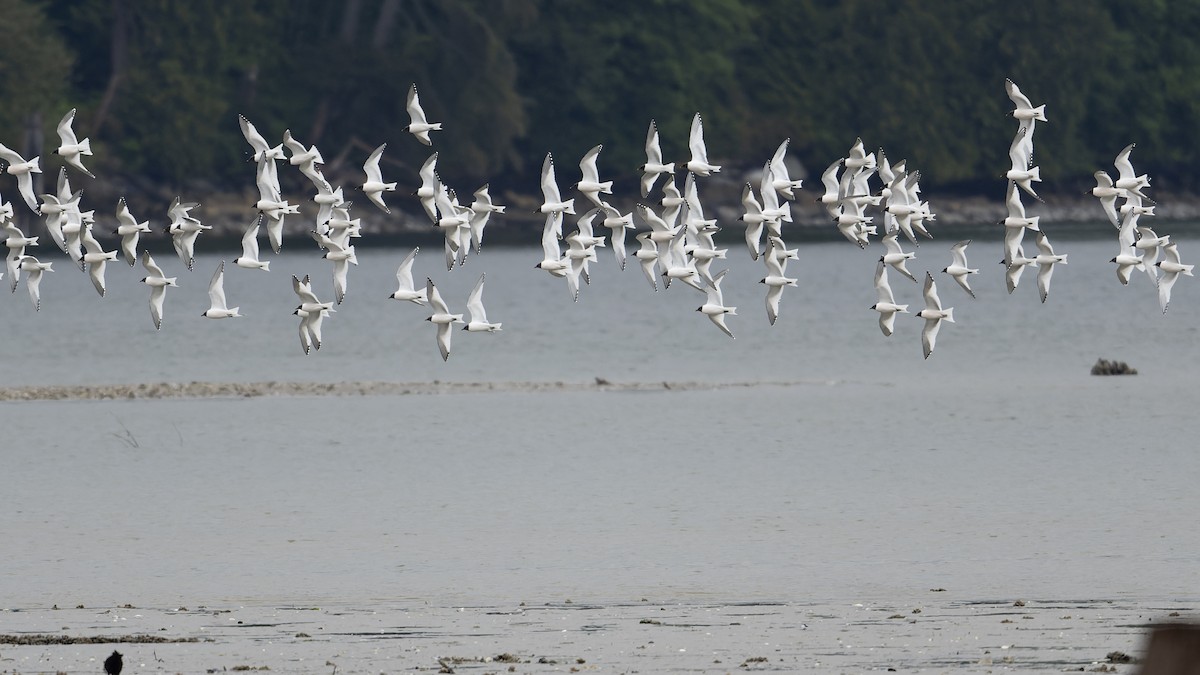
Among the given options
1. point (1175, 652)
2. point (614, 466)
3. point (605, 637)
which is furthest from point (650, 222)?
point (1175, 652)

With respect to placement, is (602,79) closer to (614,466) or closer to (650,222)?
(614,466)

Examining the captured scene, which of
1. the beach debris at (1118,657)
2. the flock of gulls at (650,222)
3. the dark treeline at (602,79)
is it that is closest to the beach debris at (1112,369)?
the flock of gulls at (650,222)

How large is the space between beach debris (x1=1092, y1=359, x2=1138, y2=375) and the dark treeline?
40.1 metres

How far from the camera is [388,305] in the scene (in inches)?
2972

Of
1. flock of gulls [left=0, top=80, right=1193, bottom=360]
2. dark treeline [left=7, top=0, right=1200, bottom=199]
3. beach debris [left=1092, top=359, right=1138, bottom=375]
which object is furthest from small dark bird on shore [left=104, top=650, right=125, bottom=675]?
dark treeline [left=7, top=0, right=1200, bottom=199]

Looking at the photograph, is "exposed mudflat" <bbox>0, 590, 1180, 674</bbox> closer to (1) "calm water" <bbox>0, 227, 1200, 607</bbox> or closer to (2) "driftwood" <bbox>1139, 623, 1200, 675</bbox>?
(1) "calm water" <bbox>0, 227, 1200, 607</bbox>

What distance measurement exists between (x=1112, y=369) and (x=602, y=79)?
6221 centimetres

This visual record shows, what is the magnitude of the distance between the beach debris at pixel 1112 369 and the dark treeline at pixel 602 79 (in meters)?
40.1

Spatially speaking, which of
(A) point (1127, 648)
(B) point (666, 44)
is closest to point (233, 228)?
(B) point (666, 44)

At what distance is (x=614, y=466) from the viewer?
1351 inches

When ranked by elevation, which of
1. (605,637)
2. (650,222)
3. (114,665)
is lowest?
(114,665)

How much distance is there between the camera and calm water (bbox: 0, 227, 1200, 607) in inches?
913

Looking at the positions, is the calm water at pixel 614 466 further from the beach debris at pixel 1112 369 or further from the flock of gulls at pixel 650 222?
the flock of gulls at pixel 650 222

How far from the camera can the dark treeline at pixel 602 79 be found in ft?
325
